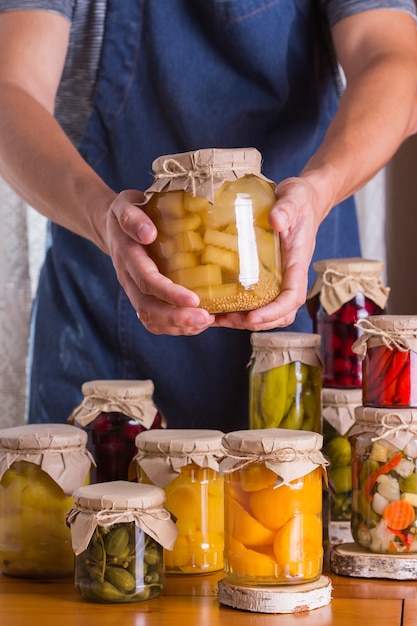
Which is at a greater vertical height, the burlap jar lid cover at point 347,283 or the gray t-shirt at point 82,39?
the gray t-shirt at point 82,39

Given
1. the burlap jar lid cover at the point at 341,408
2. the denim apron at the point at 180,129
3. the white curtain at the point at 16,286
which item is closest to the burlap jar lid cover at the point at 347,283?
the burlap jar lid cover at the point at 341,408

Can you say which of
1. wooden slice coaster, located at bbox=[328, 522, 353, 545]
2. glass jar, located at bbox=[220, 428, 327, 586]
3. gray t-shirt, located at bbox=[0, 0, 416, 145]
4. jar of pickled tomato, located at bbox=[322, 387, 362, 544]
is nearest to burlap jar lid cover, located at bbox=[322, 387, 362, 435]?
jar of pickled tomato, located at bbox=[322, 387, 362, 544]

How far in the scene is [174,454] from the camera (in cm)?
100

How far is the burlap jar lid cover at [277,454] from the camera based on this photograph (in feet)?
2.94

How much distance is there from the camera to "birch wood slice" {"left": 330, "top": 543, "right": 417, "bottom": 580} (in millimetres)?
962

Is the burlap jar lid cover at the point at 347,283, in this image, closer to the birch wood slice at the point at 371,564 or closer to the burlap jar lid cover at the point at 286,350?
the burlap jar lid cover at the point at 286,350

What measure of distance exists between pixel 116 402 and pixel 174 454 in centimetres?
13

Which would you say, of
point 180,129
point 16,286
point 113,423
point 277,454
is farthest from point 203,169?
point 16,286

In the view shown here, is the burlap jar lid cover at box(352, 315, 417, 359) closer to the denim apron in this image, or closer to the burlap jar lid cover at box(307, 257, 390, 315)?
the burlap jar lid cover at box(307, 257, 390, 315)

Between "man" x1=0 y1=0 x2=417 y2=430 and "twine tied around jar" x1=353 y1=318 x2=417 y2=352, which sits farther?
"man" x1=0 y1=0 x2=417 y2=430

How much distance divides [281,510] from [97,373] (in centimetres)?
57

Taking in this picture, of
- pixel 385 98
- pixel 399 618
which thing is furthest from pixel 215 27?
pixel 399 618

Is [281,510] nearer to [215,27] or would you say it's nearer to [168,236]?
[168,236]

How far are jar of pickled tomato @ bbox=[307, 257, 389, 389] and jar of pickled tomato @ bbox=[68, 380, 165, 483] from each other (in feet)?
0.73
